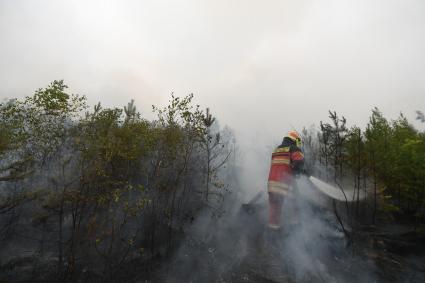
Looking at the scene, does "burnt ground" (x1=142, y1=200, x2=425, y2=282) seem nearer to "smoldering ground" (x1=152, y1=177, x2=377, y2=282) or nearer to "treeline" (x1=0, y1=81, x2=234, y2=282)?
"smoldering ground" (x1=152, y1=177, x2=377, y2=282)

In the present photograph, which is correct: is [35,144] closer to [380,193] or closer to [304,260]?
[304,260]

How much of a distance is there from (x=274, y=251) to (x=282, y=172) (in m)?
3.54

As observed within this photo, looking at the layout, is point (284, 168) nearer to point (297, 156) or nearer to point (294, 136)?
point (297, 156)

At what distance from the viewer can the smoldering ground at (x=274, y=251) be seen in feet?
36.3

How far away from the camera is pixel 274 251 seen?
12.4 metres

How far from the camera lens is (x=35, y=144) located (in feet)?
45.1

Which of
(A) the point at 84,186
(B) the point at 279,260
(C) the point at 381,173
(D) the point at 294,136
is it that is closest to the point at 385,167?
(C) the point at 381,173

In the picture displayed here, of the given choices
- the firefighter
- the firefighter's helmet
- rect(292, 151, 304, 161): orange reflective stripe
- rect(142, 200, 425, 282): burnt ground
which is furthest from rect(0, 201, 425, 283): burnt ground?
the firefighter's helmet

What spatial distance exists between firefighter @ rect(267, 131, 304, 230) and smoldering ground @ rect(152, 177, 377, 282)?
4.22 ft

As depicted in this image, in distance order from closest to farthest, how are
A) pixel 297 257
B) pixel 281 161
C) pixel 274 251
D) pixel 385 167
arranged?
pixel 297 257 → pixel 274 251 → pixel 281 161 → pixel 385 167

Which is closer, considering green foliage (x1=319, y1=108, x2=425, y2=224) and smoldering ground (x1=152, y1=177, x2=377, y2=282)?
smoldering ground (x1=152, y1=177, x2=377, y2=282)

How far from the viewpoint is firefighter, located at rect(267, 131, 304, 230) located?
12.3m

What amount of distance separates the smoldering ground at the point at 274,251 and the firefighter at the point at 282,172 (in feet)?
4.22

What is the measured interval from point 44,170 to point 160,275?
9.30m
